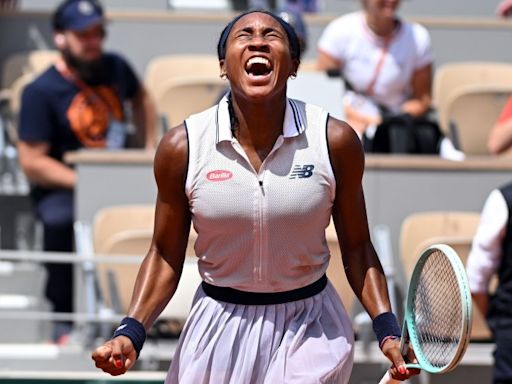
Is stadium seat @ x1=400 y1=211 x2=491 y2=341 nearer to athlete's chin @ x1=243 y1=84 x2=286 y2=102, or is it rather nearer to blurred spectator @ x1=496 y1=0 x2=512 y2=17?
athlete's chin @ x1=243 y1=84 x2=286 y2=102

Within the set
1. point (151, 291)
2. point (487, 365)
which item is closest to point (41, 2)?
point (487, 365)

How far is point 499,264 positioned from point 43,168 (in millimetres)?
2557

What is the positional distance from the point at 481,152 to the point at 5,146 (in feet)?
9.15

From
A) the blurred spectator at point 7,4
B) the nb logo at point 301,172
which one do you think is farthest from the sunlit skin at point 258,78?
the blurred spectator at point 7,4

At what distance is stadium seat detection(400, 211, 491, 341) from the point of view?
6.10 meters

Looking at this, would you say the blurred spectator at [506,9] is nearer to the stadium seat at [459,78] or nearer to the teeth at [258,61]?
the stadium seat at [459,78]

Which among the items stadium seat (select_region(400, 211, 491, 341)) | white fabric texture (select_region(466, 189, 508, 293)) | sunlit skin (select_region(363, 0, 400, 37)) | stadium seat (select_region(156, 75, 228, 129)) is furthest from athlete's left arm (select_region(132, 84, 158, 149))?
white fabric texture (select_region(466, 189, 508, 293))

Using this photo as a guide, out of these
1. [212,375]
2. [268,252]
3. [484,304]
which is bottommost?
[484,304]

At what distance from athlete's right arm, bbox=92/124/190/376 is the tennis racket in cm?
69

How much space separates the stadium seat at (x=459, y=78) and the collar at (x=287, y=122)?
4.25 m

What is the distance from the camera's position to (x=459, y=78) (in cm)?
820

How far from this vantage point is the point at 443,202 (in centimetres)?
666

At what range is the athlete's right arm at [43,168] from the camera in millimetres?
6836

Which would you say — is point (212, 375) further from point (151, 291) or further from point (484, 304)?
point (484, 304)
